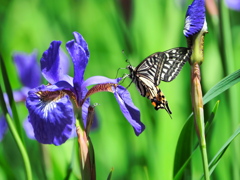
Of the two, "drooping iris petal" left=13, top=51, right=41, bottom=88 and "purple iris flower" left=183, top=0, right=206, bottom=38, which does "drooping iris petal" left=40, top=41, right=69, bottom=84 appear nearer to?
"purple iris flower" left=183, top=0, right=206, bottom=38

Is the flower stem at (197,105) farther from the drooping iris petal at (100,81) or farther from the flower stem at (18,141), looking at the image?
the flower stem at (18,141)

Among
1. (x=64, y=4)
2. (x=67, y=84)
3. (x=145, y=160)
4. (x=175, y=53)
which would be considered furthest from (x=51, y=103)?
(x=64, y=4)

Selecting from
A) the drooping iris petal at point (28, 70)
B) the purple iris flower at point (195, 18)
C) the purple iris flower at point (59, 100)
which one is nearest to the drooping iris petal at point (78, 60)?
the purple iris flower at point (59, 100)

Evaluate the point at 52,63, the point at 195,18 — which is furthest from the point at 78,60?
the point at 195,18

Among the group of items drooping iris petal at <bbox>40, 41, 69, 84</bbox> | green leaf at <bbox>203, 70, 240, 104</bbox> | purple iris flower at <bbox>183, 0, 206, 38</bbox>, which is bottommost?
green leaf at <bbox>203, 70, 240, 104</bbox>

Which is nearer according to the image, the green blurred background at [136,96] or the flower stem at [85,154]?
the flower stem at [85,154]

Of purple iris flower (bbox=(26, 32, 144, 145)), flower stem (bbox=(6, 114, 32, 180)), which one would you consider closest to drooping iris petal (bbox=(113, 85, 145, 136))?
purple iris flower (bbox=(26, 32, 144, 145))
